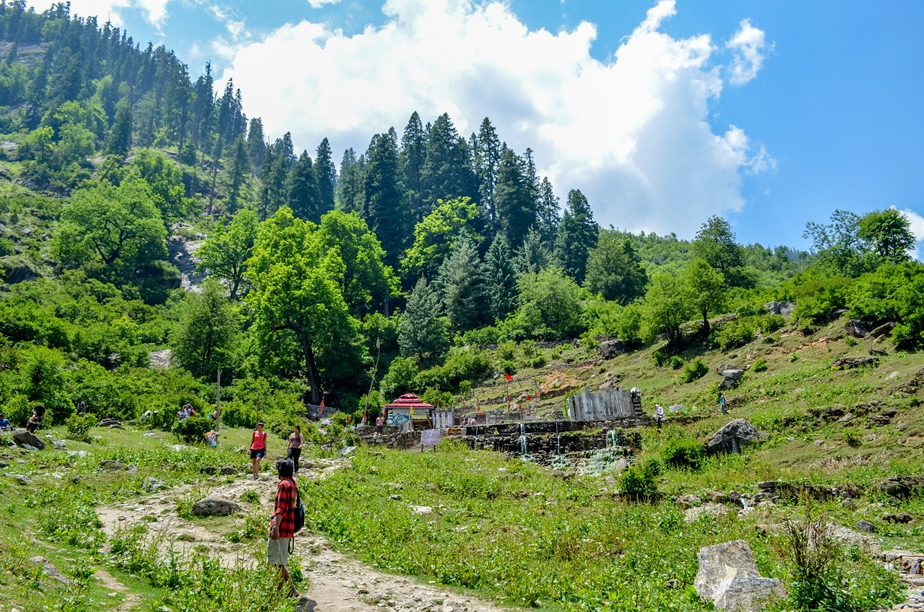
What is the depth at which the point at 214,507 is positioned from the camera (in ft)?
37.0

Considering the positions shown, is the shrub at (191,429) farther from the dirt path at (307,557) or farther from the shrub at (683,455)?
the shrub at (683,455)

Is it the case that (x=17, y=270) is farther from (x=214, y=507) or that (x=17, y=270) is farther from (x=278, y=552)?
(x=278, y=552)

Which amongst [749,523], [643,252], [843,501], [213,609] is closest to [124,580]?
[213,609]

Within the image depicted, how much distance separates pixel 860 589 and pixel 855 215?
2266 inches

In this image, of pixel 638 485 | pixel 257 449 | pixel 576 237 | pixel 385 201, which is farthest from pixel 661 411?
pixel 385 201

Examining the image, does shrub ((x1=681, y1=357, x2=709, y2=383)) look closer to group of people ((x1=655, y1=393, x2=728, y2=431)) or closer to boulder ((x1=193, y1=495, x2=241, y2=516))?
group of people ((x1=655, y1=393, x2=728, y2=431))

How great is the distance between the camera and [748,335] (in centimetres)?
3756

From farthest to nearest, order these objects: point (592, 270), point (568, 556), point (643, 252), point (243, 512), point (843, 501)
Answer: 1. point (643, 252)
2. point (592, 270)
3. point (843, 501)
4. point (243, 512)
5. point (568, 556)

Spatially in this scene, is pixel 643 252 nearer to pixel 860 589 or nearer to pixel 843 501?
pixel 843 501

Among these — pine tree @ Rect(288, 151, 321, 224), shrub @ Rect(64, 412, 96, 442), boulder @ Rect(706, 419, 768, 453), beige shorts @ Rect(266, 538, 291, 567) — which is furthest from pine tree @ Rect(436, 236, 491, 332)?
beige shorts @ Rect(266, 538, 291, 567)

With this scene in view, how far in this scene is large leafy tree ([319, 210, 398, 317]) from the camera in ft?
210

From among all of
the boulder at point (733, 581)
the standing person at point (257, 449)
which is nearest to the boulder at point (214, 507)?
the standing person at point (257, 449)

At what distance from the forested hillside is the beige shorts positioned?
17.0 m

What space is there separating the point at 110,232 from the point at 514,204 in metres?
50.0
